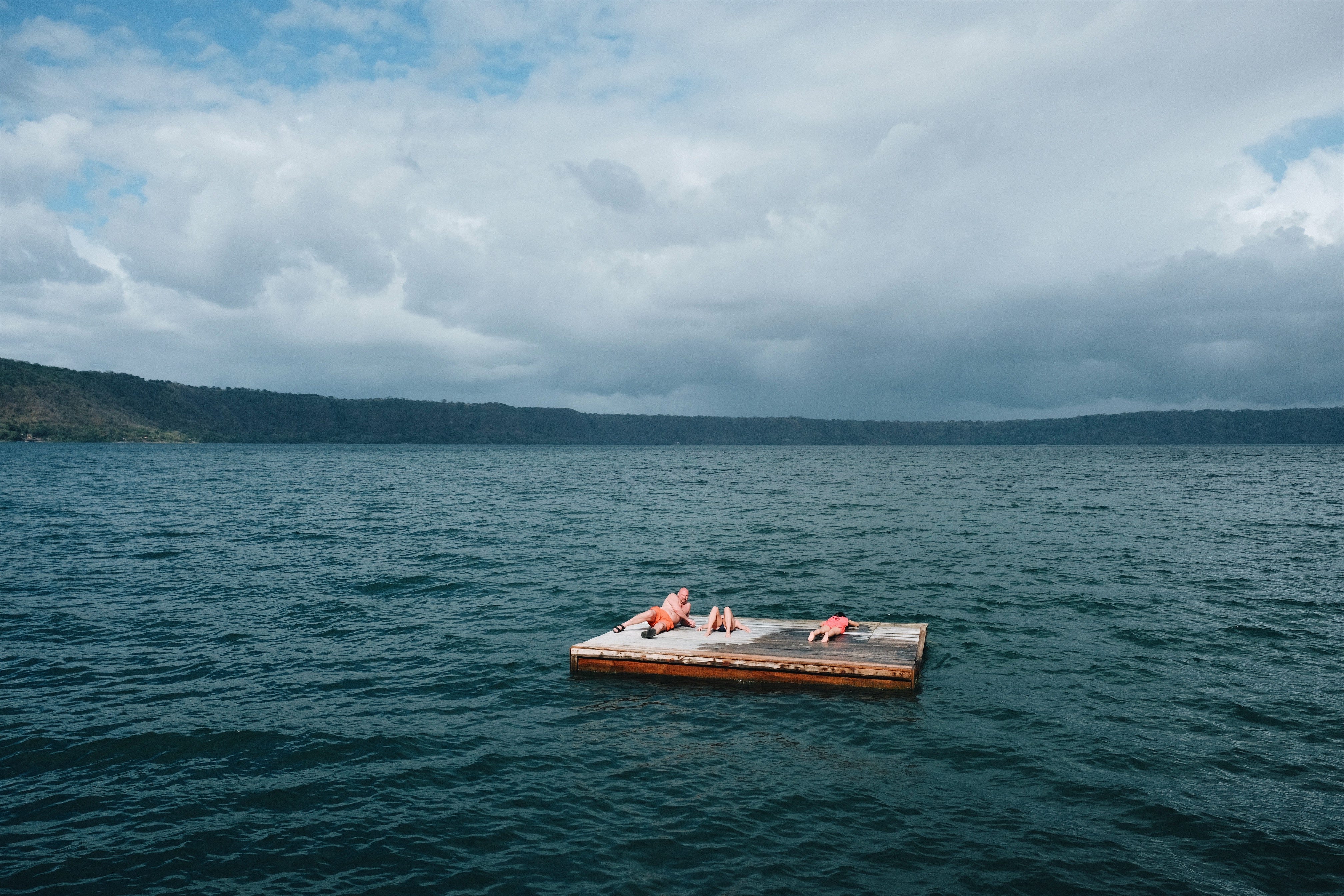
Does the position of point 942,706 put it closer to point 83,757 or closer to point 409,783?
point 409,783

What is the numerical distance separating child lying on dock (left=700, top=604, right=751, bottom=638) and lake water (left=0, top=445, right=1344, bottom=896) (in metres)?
2.20

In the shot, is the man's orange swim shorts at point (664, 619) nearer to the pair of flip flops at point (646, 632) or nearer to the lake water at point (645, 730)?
the pair of flip flops at point (646, 632)

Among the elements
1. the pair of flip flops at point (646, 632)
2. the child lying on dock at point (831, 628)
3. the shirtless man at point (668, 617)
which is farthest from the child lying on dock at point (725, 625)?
the child lying on dock at point (831, 628)

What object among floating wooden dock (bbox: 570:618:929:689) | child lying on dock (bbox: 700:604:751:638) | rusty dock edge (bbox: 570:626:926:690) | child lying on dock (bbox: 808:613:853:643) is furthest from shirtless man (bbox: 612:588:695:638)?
child lying on dock (bbox: 808:613:853:643)

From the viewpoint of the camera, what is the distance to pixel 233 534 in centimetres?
4178

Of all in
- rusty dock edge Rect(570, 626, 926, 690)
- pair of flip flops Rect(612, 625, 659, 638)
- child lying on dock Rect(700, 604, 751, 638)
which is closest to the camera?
rusty dock edge Rect(570, 626, 926, 690)

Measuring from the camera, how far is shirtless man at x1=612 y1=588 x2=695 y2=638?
778 inches

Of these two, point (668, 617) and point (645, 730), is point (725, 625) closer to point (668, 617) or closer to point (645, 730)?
point (668, 617)

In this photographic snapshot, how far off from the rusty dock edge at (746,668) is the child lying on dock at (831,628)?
1340 millimetres

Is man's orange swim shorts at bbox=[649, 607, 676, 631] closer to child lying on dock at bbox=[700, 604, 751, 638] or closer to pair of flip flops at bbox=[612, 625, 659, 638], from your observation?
pair of flip flops at bbox=[612, 625, 659, 638]

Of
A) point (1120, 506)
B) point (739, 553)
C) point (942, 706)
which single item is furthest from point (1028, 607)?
→ point (1120, 506)

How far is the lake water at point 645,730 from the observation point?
410 inches

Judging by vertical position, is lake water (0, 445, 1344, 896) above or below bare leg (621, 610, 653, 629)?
below

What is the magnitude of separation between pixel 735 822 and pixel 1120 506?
5813cm
